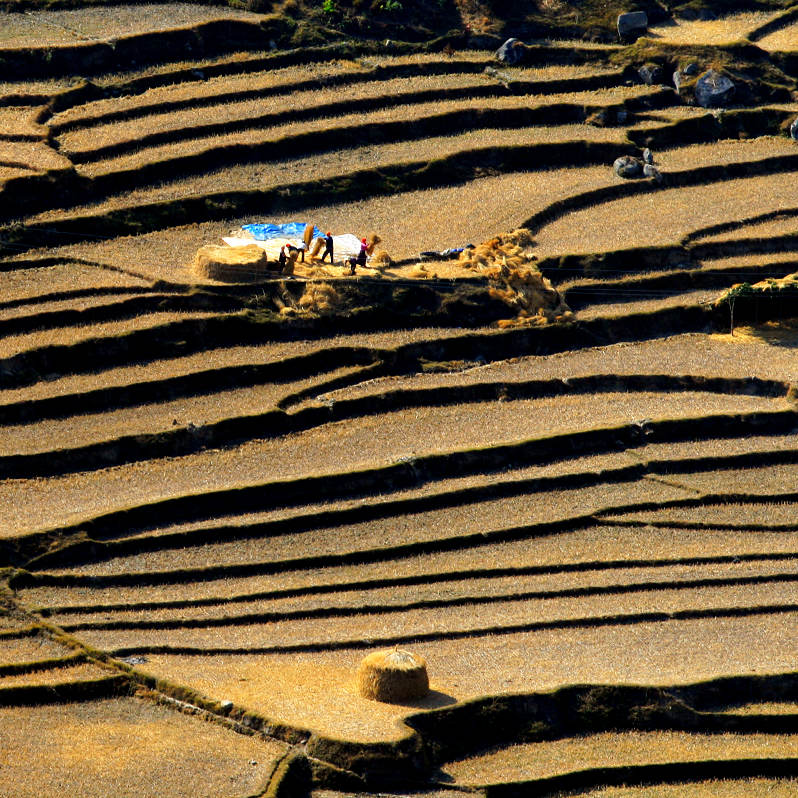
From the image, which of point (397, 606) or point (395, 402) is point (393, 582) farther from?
point (395, 402)

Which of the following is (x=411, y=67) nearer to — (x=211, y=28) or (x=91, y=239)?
(x=211, y=28)

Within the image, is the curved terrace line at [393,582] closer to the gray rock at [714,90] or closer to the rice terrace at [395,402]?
the rice terrace at [395,402]

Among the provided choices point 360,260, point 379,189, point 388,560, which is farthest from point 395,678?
point 379,189

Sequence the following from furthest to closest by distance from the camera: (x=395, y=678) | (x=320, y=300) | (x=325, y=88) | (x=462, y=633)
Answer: (x=325, y=88) < (x=320, y=300) < (x=462, y=633) < (x=395, y=678)

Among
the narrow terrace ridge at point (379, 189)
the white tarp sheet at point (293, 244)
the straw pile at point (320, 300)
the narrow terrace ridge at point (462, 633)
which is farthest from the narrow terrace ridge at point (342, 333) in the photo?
the narrow terrace ridge at point (462, 633)

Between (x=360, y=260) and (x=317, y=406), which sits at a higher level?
(x=360, y=260)

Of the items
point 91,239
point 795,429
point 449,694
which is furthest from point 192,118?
point 449,694

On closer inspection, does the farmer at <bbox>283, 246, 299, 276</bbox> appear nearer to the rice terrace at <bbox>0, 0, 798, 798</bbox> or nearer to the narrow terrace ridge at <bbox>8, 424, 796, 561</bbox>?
the rice terrace at <bbox>0, 0, 798, 798</bbox>
